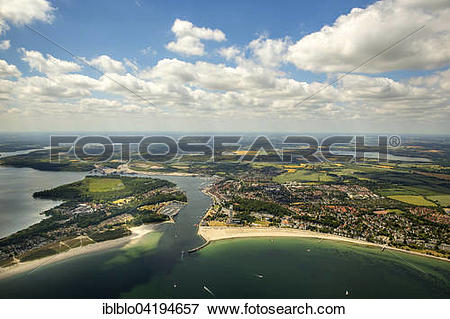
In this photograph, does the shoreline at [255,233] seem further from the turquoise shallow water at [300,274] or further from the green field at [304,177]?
the green field at [304,177]

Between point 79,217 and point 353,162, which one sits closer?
point 79,217

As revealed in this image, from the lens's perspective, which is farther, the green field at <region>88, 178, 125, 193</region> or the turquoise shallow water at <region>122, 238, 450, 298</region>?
the green field at <region>88, 178, 125, 193</region>

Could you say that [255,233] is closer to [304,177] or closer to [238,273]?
[238,273]

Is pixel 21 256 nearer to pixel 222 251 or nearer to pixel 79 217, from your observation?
pixel 79 217

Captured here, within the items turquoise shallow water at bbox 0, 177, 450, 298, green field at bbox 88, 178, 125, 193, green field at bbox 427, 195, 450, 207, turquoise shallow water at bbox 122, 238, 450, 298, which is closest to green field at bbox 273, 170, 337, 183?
green field at bbox 427, 195, 450, 207

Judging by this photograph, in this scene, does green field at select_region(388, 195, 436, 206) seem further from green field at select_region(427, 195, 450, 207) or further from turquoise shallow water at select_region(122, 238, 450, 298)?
→ turquoise shallow water at select_region(122, 238, 450, 298)

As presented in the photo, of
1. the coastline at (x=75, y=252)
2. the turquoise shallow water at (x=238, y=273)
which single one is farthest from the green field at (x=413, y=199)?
the coastline at (x=75, y=252)

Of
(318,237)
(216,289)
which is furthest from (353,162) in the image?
(216,289)
